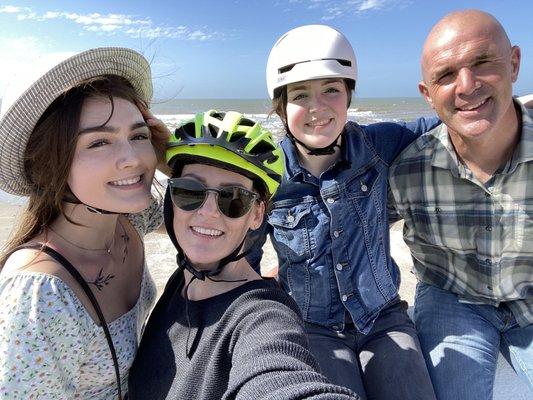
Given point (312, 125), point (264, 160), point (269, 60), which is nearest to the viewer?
point (264, 160)

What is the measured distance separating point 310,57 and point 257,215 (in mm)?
1384

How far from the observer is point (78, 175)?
7.00 ft

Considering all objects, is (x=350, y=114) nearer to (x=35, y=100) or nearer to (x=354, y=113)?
(x=354, y=113)

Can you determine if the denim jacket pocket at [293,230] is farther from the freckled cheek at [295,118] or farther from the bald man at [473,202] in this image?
the bald man at [473,202]

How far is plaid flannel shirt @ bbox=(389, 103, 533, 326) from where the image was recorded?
2820 mm

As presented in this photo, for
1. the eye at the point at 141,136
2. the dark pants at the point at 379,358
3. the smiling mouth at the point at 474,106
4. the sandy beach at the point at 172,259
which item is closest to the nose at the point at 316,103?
the smiling mouth at the point at 474,106

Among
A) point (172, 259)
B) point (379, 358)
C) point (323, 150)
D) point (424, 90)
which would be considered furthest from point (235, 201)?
point (172, 259)

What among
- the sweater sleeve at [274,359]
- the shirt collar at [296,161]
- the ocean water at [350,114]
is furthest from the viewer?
the ocean water at [350,114]

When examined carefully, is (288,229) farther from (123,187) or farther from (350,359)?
(123,187)

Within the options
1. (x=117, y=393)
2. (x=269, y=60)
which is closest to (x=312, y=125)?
(x=269, y=60)

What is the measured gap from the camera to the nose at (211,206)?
2.11 m

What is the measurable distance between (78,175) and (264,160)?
99cm

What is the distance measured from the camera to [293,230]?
305 centimetres

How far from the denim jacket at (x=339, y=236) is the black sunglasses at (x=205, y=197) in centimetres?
95
